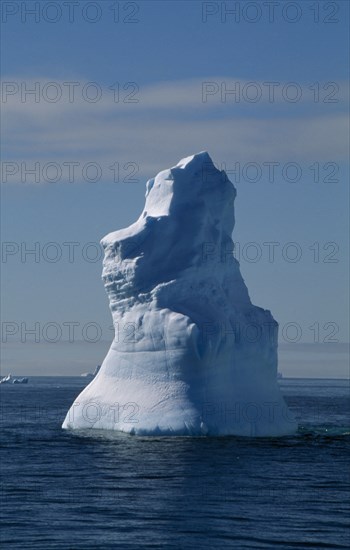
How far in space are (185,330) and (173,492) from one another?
9823mm

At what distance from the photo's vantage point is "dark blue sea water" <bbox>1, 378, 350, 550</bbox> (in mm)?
21688

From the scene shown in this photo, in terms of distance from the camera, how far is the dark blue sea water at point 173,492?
2169cm

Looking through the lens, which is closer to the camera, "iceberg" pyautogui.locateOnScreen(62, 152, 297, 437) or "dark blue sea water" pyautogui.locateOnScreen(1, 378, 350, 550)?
"dark blue sea water" pyautogui.locateOnScreen(1, 378, 350, 550)

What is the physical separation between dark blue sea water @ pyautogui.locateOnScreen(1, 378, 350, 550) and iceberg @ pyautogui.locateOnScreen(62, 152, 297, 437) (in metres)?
0.92

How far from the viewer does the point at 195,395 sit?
36281mm

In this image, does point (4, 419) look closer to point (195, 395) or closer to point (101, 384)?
point (101, 384)

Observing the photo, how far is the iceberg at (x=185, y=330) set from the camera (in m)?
36.5

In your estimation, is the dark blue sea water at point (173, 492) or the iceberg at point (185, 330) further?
the iceberg at point (185, 330)

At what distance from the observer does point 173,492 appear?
27.2 m

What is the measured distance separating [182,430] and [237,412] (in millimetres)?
2109

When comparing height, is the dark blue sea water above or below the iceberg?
below

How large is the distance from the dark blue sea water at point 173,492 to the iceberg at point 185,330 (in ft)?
3.03

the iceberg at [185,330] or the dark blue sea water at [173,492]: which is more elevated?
the iceberg at [185,330]

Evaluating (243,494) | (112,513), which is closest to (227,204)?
(243,494)
